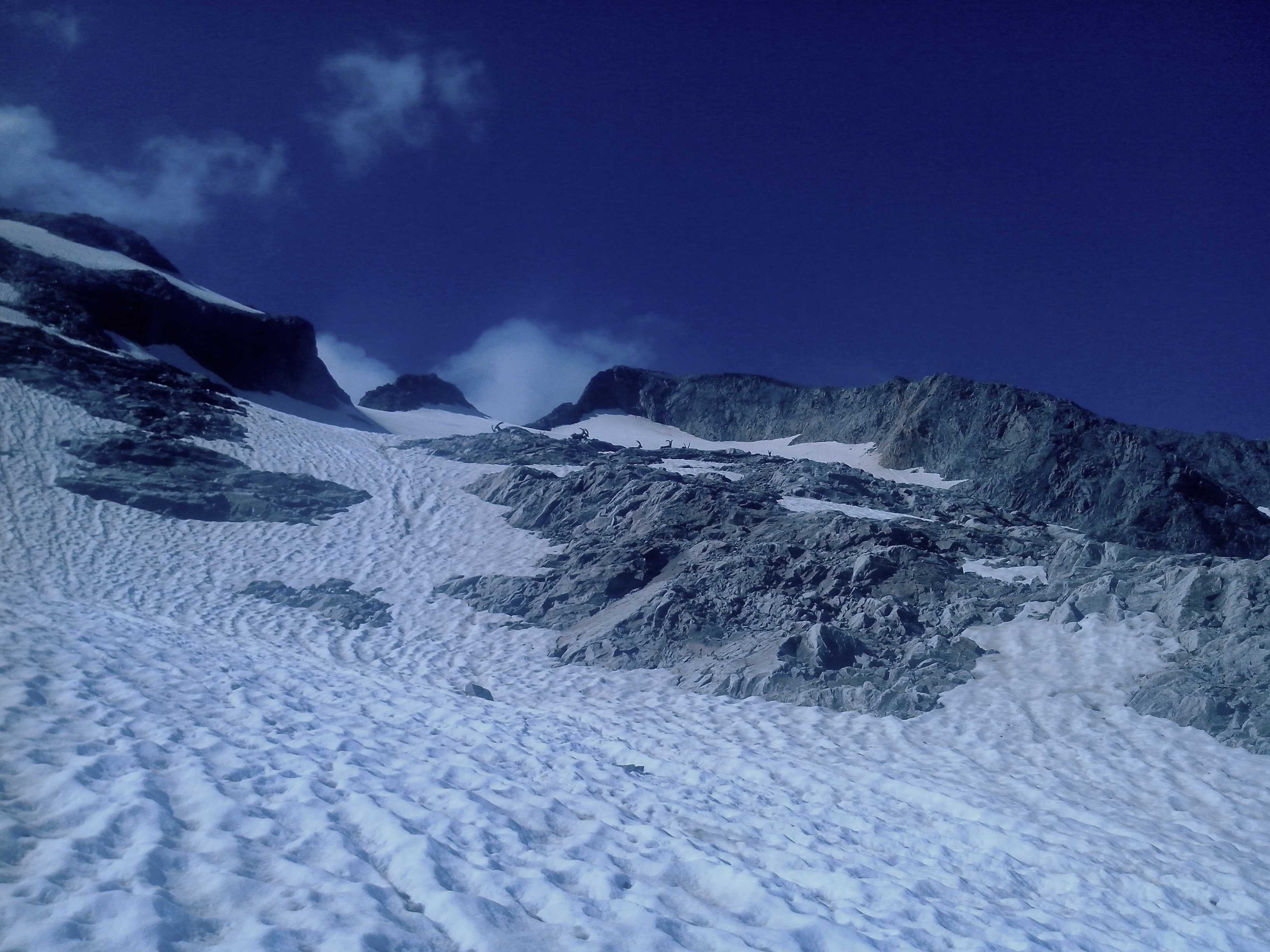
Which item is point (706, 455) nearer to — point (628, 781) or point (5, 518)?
point (5, 518)

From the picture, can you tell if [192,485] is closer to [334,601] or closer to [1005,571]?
[334,601]

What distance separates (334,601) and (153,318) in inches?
1851

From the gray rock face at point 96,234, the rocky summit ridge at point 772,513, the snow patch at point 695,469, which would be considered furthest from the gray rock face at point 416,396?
the snow patch at point 695,469

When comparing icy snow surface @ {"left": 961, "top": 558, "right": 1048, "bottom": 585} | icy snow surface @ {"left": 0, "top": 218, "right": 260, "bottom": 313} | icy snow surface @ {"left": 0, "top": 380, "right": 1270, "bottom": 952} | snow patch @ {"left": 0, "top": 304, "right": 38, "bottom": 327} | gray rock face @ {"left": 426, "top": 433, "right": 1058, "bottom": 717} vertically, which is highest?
icy snow surface @ {"left": 0, "top": 218, "right": 260, "bottom": 313}

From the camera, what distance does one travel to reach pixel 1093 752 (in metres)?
10.6

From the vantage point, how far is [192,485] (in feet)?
88.0

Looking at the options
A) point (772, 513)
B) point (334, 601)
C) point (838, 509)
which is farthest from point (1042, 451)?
point (334, 601)

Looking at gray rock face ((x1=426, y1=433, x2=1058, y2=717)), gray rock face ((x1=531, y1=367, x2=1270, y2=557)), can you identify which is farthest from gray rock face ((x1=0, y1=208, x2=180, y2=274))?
gray rock face ((x1=426, y1=433, x2=1058, y2=717))

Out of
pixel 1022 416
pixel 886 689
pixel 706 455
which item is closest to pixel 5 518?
pixel 886 689

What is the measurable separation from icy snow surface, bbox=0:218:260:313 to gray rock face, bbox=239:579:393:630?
156 ft

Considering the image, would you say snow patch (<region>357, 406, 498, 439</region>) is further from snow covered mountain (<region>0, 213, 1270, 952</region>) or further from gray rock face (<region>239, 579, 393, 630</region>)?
gray rock face (<region>239, 579, 393, 630</region>)

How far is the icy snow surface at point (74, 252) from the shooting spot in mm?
53031

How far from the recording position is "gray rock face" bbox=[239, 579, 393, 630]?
1803cm

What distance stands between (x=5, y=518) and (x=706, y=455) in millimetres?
32755
